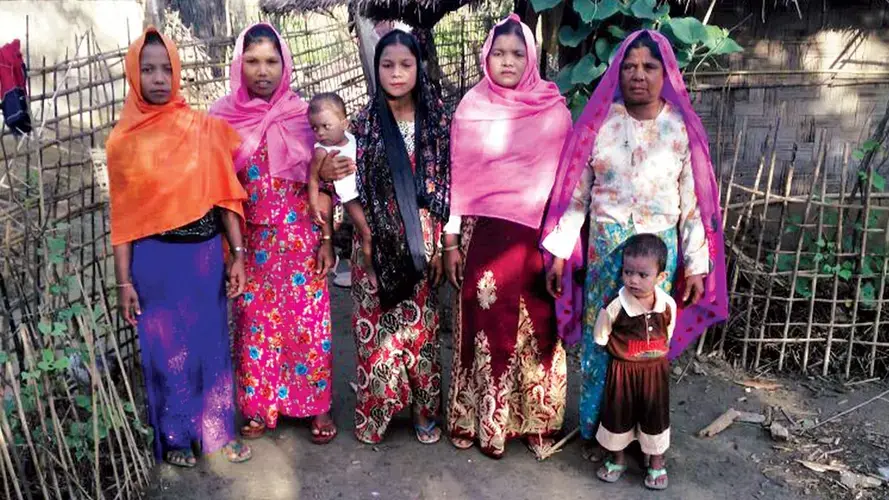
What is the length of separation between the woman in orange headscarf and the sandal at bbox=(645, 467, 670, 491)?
1.90 m

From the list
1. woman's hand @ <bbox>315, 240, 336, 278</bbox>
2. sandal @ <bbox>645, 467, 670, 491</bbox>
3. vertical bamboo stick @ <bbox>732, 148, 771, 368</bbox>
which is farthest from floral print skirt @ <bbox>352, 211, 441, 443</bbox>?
vertical bamboo stick @ <bbox>732, 148, 771, 368</bbox>

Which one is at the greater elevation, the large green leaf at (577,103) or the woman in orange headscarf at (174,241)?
the large green leaf at (577,103)

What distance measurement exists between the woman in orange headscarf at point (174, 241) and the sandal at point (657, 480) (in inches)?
74.9

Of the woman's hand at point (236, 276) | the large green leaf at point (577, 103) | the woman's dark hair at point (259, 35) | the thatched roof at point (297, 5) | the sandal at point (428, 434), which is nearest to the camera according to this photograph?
the woman's dark hair at point (259, 35)

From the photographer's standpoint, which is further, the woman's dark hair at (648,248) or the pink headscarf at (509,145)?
the pink headscarf at (509,145)

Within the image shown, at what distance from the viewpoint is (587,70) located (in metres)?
4.30

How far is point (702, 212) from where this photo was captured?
309cm

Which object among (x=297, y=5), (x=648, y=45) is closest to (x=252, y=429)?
(x=648, y=45)

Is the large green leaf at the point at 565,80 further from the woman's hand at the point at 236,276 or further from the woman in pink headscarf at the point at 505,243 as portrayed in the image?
the woman's hand at the point at 236,276

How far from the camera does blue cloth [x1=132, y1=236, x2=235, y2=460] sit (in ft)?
10.2

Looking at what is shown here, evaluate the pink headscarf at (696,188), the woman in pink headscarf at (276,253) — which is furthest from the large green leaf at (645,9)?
the woman in pink headscarf at (276,253)

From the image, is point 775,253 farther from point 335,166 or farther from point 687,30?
point 335,166

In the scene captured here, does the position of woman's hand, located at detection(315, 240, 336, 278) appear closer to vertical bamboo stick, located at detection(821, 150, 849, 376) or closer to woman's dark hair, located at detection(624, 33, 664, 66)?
woman's dark hair, located at detection(624, 33, 664, 66)

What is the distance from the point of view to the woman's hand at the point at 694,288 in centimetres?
312
